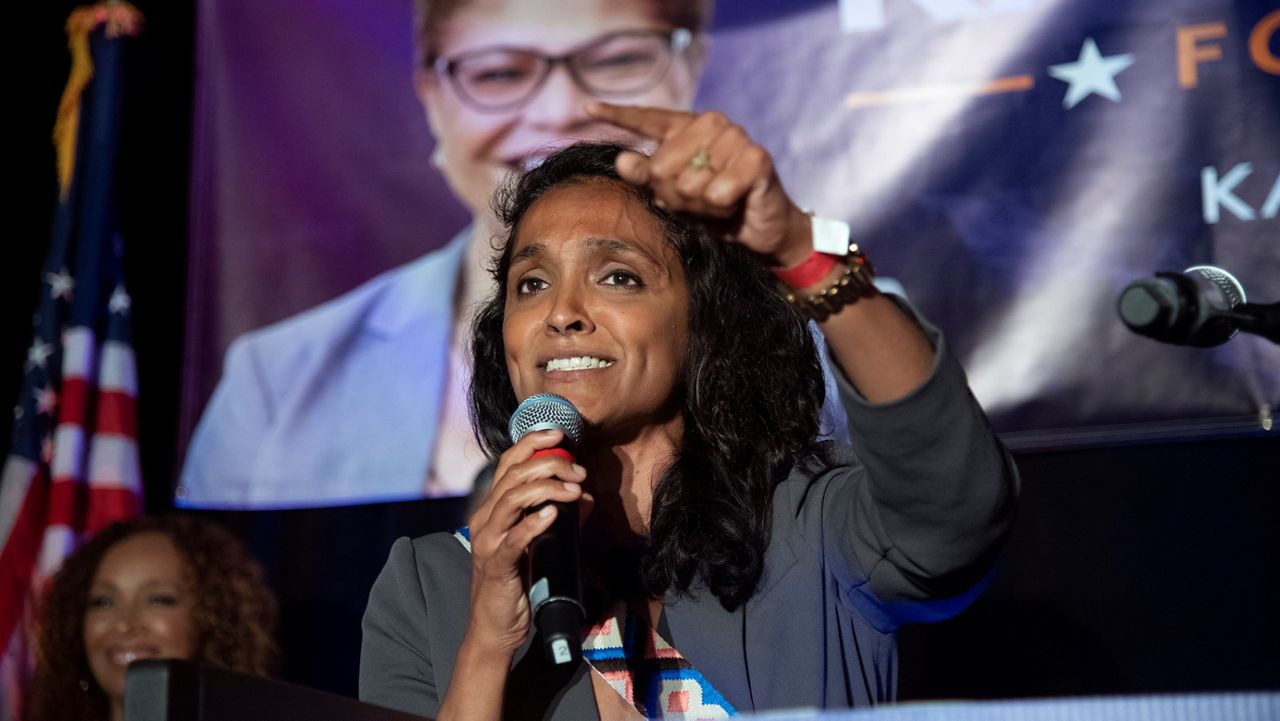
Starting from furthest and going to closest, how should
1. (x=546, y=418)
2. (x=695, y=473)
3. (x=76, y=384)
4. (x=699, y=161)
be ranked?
(x=76, y=384)
(x=695, y=473)
(x=546, y=418)
(x=699, y=161)

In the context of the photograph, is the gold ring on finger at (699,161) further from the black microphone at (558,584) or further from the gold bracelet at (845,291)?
the black microphone at (558,584)

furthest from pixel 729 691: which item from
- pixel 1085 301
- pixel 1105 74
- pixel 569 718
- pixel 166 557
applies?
pixel 166 557

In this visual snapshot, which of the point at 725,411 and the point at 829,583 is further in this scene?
the point at 725,411

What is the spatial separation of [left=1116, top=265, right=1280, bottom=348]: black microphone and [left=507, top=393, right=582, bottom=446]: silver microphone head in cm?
73

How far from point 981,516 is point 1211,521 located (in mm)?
1951

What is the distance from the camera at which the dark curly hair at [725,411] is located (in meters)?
1.95

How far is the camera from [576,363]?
77.7 inches

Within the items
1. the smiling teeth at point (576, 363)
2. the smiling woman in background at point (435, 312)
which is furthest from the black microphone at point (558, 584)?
the smiling woman in background at point (435, 312)

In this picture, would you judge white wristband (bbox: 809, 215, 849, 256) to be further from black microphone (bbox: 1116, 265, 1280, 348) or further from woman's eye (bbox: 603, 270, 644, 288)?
woman's eye (bbox: 603, 270, 644, 288)

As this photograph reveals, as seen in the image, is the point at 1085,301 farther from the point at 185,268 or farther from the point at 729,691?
the point at 185,268

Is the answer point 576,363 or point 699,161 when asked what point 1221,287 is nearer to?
point 699,161

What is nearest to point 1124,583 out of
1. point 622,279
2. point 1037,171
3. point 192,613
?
point 1037,171

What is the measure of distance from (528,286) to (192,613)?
235 cm

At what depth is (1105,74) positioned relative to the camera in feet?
10.5
